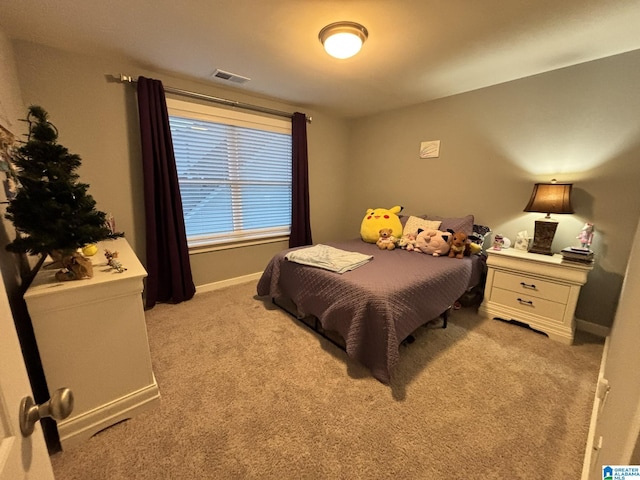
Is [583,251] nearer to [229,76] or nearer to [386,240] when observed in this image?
[386,240]

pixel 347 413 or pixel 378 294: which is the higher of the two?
pixel 378 294

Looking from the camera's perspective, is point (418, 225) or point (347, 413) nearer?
point (347, 413)

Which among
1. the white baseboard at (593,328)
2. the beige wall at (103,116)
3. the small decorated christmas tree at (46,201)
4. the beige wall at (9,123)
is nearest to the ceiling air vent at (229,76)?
the beige wall at (103,116)

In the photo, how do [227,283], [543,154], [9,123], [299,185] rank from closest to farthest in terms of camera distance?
[9,123], [543,154], [227,283], [299,185]

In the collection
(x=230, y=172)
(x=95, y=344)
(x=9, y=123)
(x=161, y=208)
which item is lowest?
(x=95, y=344)

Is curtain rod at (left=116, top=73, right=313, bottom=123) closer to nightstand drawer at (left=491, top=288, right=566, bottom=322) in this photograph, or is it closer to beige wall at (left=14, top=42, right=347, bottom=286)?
beige wall at (left=14, top=42, right=347, bottom=286)

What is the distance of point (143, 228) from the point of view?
8.56ft

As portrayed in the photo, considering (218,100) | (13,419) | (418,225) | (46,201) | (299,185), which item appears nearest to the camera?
(13,419)

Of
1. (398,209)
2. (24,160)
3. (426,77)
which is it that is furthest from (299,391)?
(426,77)


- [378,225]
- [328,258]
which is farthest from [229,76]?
[378,225]

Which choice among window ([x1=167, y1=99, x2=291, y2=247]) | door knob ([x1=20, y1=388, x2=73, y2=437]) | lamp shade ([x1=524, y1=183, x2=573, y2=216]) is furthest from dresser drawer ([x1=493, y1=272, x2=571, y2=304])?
door knob ([x1=20, y1=388, x2=73, y2=437])

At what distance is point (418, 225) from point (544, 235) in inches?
44.2

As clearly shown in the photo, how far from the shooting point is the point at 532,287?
7.41 feet

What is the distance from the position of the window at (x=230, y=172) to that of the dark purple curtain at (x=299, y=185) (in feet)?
0.39
